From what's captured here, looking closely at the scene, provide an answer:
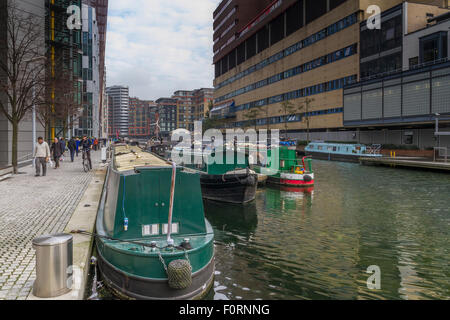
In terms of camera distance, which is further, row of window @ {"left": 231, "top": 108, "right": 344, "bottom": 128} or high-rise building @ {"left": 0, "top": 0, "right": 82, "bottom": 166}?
row of window @ {"left": 231, "top": 108, "right": 344, "bottom": 128}

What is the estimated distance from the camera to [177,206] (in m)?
7.80

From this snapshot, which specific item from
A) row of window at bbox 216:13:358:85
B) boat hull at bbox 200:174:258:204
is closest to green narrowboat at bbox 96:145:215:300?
boat hull at bbox 200:174:258:204

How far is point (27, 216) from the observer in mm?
10367

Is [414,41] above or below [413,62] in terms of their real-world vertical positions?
above

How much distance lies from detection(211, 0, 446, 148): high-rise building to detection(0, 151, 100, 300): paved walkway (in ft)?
157

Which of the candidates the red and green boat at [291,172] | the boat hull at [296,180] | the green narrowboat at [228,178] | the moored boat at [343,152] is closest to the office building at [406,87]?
the moored boat at [343,152]

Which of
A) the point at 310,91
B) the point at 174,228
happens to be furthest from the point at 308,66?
the point at 174,228

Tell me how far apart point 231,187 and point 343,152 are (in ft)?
102

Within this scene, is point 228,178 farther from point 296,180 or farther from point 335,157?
point 335,157

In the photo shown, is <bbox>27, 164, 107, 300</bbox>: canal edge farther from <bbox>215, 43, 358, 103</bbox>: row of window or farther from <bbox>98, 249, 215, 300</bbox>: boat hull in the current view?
<bbox>215, 43, 358, 103</bbox>: row of window

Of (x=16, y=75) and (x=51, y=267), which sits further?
(x=16, y=75)

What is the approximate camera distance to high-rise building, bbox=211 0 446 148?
52.7 metres

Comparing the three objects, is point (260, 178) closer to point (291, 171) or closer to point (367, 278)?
point (291, 171)

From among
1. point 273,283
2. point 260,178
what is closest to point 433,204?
point 260,178
